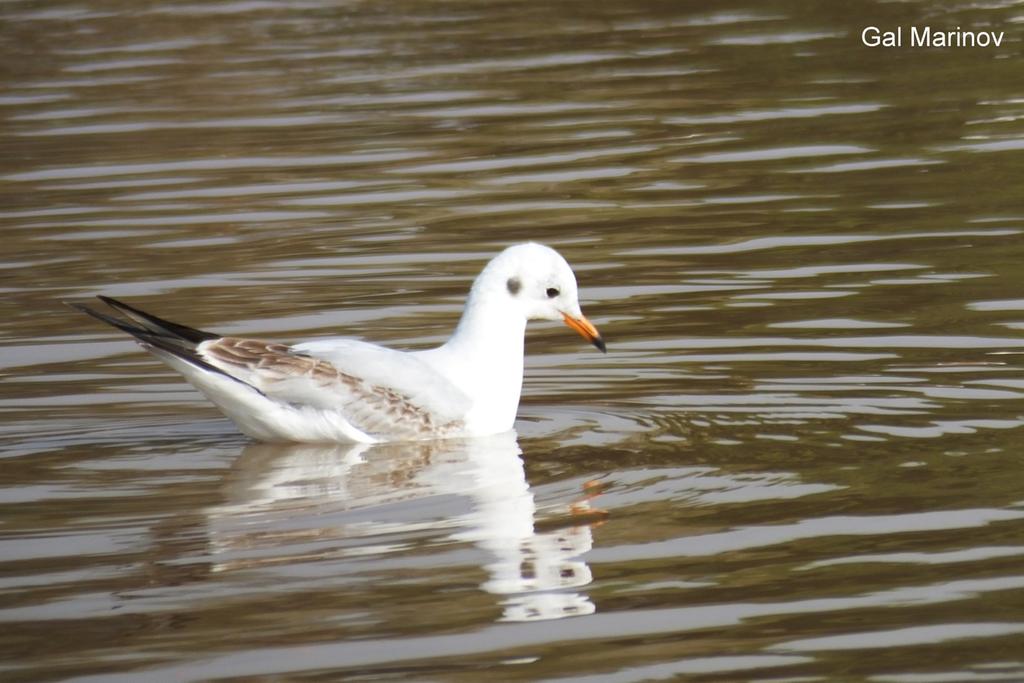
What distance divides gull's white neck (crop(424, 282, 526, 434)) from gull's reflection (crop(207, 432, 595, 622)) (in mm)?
119

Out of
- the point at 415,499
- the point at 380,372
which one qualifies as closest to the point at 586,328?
the point at 380,372

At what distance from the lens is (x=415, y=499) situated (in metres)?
8.14

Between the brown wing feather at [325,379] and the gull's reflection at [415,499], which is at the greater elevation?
the brown wing feather at [325,379]

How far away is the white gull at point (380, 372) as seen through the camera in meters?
8.95

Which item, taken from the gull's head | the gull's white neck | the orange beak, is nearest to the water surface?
the gull's white neck

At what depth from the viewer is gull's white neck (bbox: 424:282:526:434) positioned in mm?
9203

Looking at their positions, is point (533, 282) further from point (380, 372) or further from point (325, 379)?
Answer: point (325, 379)

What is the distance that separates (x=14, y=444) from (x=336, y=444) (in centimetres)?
136

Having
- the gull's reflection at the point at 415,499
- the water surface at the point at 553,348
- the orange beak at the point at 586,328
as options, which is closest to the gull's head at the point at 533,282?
the orange beak at the point at 586,328

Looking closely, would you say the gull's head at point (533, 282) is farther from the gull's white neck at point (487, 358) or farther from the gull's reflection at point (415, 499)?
the gull's reflection at point (415, 499)

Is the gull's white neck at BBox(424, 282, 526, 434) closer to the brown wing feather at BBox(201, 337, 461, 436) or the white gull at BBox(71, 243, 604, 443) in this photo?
the white gull at BBox(71, 243, 604, 443)

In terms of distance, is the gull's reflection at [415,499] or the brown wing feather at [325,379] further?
the brown wing feather at [325,379]

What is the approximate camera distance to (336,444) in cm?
927

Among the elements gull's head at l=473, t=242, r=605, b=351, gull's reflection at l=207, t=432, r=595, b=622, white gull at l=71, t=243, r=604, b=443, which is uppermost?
gull's head at l=473, t=242, r=605, b=351
